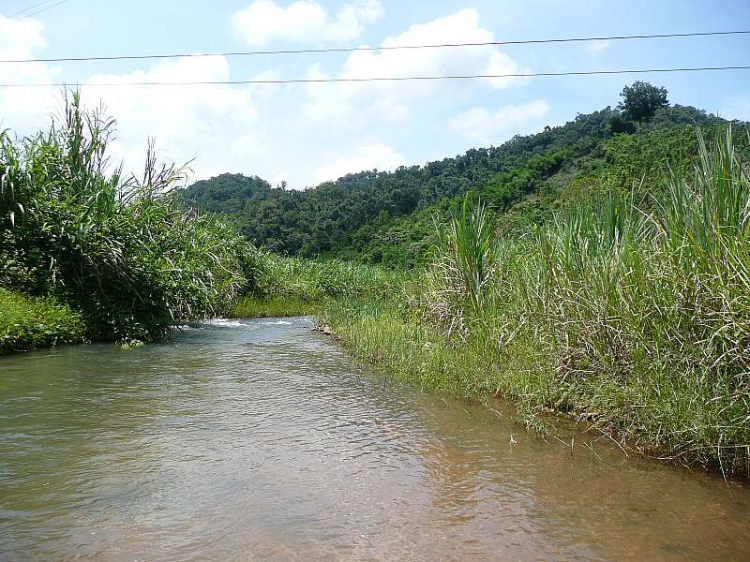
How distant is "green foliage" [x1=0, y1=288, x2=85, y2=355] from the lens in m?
7.44

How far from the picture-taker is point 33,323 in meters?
7.87

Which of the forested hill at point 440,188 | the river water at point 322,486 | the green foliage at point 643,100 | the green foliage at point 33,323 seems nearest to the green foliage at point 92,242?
the green foliage at point 33,323

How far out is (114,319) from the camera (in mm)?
9047

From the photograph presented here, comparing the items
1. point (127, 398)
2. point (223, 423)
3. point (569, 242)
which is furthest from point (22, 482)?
point (569, 242)

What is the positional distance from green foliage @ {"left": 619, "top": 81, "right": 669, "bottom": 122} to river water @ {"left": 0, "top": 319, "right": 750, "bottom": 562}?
50293mm

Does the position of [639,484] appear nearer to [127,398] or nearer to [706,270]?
[706,270]

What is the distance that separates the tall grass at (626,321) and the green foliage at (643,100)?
48.0 m

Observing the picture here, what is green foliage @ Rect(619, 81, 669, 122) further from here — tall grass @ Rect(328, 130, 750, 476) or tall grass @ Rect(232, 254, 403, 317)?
tall grass @ Rect(328, 130, 750, 476)

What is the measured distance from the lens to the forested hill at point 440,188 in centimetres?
2714

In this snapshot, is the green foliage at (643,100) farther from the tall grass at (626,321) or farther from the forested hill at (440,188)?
the tall grass at (626,321)

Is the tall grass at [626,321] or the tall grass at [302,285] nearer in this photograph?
the tall grass at [626,321]

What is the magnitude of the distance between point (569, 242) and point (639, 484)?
7.76ft

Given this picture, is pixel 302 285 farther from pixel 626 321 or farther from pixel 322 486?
pixel 322 486

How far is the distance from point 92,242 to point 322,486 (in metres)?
6.92
